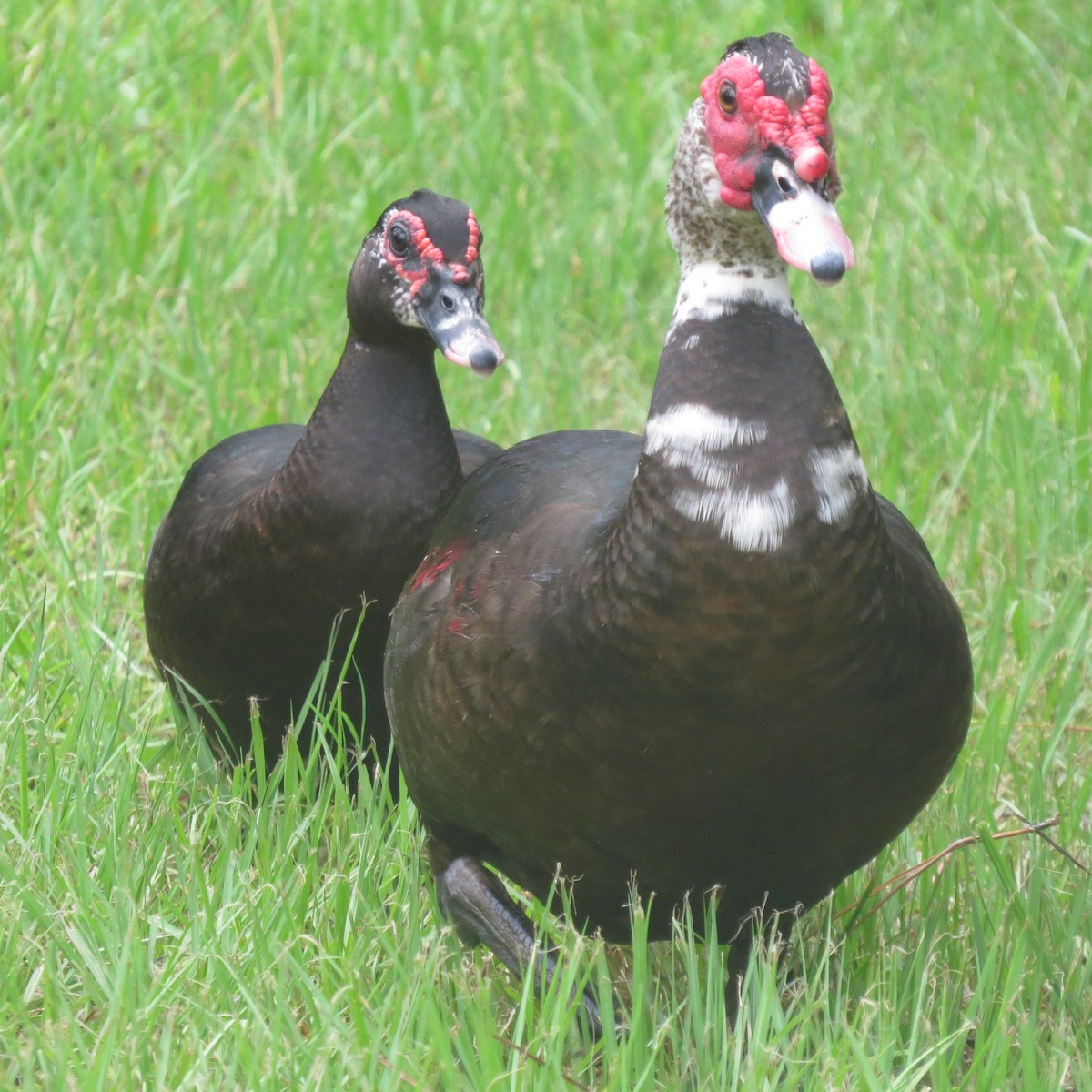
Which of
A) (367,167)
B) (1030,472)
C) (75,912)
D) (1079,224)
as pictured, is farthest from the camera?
(367,167)

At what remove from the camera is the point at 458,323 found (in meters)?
3.51

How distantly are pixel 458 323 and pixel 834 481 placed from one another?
1191 mm

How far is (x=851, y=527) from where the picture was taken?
2.52 metres

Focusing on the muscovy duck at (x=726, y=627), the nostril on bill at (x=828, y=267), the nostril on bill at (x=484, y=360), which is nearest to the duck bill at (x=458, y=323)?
the nostril on bill at (x=484, y=360)

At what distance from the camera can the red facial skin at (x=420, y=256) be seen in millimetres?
3580

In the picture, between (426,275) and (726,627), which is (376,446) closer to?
(426,275)

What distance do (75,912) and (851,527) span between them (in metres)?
1.28

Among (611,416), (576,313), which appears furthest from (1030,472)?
(576,313)

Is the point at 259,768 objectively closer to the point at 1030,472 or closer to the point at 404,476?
the point at 404,476

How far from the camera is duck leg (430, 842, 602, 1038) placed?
9.61 ft

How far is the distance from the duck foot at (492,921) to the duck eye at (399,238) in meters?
1.25

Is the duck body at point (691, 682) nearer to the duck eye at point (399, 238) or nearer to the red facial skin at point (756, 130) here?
the red facial skin at point (756, 130)

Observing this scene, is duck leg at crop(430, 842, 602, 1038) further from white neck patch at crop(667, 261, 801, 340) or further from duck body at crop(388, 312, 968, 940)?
white neck patch at crop(667, 261, 801, 340)

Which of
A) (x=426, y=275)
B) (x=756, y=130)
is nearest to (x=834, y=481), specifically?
(x=756, y=130)
